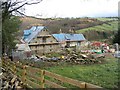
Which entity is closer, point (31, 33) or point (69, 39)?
point (31, 33)

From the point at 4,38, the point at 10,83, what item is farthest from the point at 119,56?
the point at 10,83

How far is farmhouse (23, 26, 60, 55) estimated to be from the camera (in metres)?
42.1

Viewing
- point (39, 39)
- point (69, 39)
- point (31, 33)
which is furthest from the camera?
point (69, 39)

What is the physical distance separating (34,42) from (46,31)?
284 centimetres

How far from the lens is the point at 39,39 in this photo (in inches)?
1710

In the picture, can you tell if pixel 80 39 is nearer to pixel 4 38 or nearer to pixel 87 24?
pixel 87 24

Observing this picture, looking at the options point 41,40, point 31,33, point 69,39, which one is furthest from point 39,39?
point 69,39

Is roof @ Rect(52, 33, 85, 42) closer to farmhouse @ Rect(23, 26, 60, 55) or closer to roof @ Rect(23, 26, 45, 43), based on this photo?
farmhouse @ Rect(23, 26, 60, 55)

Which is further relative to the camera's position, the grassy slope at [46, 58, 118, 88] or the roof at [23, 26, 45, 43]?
the roof at [23, 26, 45, 43]

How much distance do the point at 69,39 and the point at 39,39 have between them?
30.5ft

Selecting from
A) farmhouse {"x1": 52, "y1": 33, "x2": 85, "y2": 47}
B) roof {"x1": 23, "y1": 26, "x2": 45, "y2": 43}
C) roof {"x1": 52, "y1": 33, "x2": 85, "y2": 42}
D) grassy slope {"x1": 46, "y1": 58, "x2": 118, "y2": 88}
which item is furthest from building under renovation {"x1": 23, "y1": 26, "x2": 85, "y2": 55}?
grassy slope {"x1": 46, "y1": 58, "x2": 118, "y2": 88}

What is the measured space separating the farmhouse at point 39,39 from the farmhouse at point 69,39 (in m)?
3.23

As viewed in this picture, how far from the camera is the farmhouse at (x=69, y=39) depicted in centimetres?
4861

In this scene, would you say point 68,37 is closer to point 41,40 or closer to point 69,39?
point 69,39
